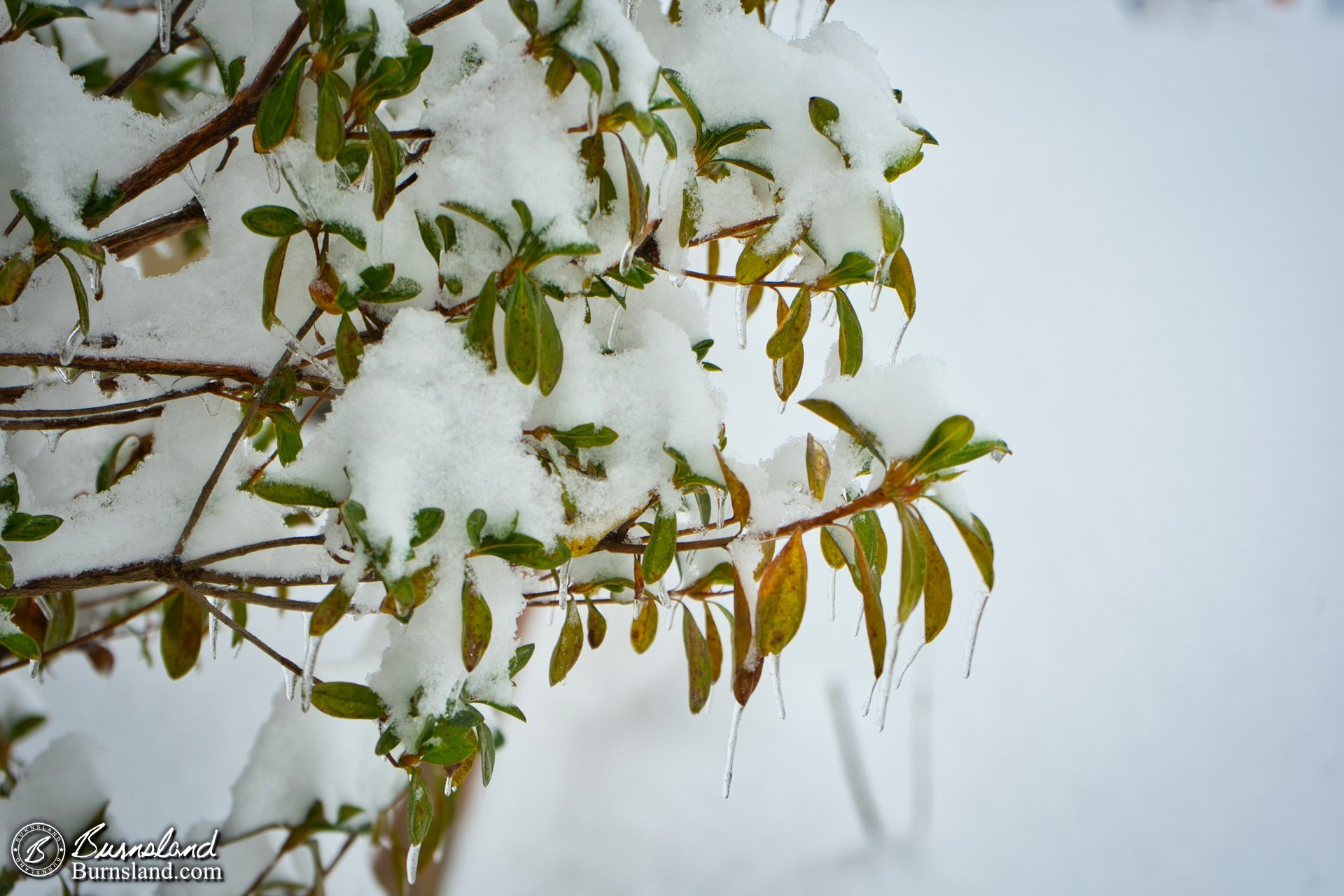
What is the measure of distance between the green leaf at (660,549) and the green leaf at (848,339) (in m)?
0.18

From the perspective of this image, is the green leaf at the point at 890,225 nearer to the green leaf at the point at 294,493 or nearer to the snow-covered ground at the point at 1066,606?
the green leaf at the point at 294,493

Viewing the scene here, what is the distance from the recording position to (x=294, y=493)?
49 cm

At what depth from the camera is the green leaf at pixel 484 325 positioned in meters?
0.50

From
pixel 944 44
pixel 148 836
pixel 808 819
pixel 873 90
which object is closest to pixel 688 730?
pixel 808 819

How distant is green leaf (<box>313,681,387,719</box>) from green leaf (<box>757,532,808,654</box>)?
261 mm

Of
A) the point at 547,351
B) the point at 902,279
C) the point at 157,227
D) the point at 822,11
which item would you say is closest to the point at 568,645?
the point at 547,351

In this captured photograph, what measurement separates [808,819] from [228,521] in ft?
6.81

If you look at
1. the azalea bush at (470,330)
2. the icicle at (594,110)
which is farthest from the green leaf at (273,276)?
the icicle at (594,110)

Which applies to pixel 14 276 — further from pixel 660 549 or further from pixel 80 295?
pixel 660 549

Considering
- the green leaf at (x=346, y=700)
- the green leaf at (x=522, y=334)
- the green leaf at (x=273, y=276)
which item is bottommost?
the green leaf at (x=346, y=700)

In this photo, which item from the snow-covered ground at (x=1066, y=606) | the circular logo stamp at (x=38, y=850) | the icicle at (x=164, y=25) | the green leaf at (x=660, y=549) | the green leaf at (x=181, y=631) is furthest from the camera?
the snow-covered ground at (x=1066, y=606)

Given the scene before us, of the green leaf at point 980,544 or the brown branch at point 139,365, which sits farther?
the brown branch at point 139,365

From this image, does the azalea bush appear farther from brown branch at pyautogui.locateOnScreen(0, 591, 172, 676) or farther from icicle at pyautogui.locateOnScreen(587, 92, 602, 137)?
brown branch at pyautogui.locateOnScreen(0, 591, 172, 676)

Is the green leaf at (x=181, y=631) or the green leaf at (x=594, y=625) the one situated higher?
the green leaf at (x=594, y=625)
